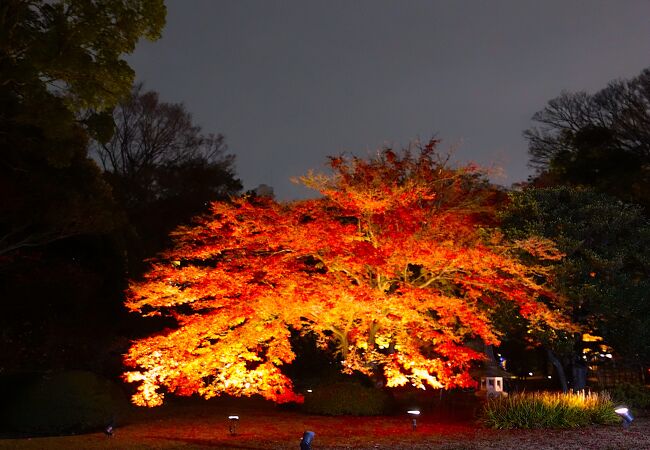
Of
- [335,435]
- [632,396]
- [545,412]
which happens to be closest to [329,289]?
[335,435]

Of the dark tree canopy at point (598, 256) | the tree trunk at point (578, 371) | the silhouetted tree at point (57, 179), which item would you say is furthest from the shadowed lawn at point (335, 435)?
the silhouetted tree at point (57, 179)

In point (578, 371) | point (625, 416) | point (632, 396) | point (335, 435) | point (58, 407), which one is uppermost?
point (578, 371)

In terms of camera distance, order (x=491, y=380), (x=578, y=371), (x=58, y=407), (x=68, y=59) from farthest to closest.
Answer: (x=578, y=371) → (x=491, y=380) → (x=58, y=407) → (x=68, y=59)

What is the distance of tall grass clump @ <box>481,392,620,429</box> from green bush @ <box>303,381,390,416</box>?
2725 millimetres

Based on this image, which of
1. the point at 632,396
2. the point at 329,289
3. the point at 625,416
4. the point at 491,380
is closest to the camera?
the point at 625,416

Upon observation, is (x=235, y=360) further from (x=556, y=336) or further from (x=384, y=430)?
(x=556, y=336)

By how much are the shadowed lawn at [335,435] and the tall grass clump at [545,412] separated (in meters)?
0.39

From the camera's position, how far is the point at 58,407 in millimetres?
11477

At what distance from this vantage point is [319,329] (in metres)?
13.7

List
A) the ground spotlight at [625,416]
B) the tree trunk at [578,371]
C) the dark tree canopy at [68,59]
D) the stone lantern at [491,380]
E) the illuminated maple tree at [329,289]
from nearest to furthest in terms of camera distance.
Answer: the dark tree canopy at [68,59] → the ground spotlight at [625,416] → the illuminated maple tree at [329,289] → the stone lantern at [491,380] → the tree trunk at [578,371]

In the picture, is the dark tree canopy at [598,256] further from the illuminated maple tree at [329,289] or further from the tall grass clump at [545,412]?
the tall grass clump at [545,412]

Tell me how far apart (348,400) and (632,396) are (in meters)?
6.65

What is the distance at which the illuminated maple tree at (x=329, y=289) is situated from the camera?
12.3 m

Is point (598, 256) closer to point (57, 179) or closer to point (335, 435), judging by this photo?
point (335, 435)
